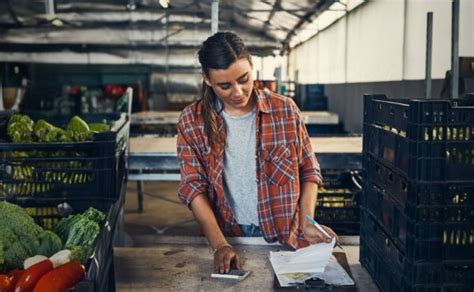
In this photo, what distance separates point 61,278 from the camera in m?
1.08

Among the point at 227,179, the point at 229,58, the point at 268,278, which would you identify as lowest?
the point at 268,278

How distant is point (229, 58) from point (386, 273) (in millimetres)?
779

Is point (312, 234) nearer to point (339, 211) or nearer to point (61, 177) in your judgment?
point (61, 177)

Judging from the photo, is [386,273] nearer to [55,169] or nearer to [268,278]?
[268,278]

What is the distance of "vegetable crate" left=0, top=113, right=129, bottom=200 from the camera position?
1791 mm

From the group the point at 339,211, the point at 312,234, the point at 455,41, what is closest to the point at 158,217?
the point at 339,211

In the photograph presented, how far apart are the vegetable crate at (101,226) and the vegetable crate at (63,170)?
0.02 meters

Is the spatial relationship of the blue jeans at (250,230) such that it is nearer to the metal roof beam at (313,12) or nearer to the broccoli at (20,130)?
the broccoli at (20,130)

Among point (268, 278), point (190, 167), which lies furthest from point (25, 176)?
point (268, 278)

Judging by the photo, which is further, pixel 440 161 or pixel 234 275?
pixel 234 275

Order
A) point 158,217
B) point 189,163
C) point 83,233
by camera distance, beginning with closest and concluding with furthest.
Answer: point 83,233
point 189,163
point 158,217

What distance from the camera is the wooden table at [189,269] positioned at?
144 centimetres

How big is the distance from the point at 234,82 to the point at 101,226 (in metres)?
0.63

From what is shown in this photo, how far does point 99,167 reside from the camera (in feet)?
5.87
